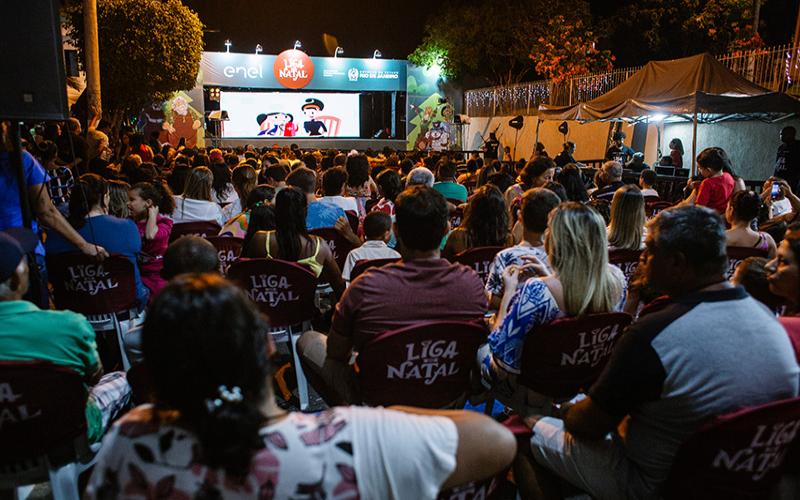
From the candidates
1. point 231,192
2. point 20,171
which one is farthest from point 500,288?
point 231,192

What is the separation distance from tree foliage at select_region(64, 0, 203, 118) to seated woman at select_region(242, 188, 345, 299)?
413 inches

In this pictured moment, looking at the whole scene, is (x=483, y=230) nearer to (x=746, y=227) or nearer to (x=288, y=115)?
(x=746, y=227)

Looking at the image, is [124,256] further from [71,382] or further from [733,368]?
[733,368]

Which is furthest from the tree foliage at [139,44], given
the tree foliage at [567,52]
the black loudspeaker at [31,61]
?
the tree foliage at [567,52]

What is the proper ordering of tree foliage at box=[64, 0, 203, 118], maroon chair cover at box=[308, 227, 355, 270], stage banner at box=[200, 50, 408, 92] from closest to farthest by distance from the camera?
maroon chair cover at box=[308, 227, 355, 270]
tree foliage at box=[64, 0, 203, 118]
stage banner at box=[200, 50, 408, 92]

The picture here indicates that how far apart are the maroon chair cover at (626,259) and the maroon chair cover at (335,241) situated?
222cm

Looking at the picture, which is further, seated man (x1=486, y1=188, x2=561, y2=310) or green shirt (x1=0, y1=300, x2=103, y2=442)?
seated man (x1=486, y1=188, x2=561, y2=310)

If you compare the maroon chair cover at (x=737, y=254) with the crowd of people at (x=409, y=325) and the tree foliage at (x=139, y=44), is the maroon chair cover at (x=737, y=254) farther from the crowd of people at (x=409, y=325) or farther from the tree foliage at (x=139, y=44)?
the tree foliage at (x=139, y=44)

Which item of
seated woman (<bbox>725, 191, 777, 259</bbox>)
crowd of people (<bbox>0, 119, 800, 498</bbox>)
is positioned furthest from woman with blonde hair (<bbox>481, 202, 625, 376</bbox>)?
seated woman (<bbox>725, 191, 777, 259</bbox>)

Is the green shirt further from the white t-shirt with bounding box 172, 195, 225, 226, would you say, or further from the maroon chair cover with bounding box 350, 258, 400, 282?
the white t-shirt with bounding box 172, 195, 225, 226

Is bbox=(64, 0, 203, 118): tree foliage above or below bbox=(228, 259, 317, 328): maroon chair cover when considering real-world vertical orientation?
above

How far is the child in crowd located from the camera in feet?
14.1

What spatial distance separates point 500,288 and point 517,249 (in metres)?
0.26

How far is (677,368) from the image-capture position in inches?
75.4
